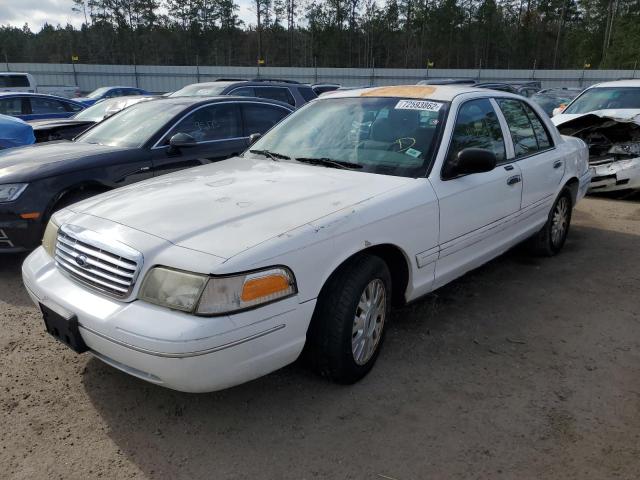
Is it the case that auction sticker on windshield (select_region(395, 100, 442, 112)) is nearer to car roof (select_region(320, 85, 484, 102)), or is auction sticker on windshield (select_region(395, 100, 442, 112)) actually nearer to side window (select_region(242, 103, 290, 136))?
car roof (select_region(320, 85, 484, 102))

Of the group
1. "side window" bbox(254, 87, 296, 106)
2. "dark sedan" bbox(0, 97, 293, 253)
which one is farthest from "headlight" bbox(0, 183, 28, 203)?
"side window" bbox(254, 87, 296, 106)

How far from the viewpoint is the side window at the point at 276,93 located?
Result: 31.5ft

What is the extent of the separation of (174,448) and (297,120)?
2684mm

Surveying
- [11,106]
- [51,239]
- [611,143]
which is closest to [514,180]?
[51,239]

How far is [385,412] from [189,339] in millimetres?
1174

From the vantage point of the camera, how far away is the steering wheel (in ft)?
11.4


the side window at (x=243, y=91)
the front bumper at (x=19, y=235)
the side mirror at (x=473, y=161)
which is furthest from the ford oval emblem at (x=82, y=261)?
the side window at (x=243, y=91)

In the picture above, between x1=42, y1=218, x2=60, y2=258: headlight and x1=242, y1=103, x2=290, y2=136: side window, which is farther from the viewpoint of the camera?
x1=242, y1=103, x2=290, y2=136: side window

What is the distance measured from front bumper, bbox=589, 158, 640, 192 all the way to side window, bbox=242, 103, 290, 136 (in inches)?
187

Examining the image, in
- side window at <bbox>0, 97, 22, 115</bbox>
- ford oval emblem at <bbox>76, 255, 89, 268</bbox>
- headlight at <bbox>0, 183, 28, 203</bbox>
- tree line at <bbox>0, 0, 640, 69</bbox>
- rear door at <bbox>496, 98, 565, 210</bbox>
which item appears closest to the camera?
ford oval emblem at <bbox>76, 255, 89, 268</bbox>

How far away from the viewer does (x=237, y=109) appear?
6.33 meters

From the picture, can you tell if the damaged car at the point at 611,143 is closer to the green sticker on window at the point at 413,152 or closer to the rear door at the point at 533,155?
the rear door at the point at 533,155

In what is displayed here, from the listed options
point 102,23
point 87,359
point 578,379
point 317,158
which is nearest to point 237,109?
point 317,158

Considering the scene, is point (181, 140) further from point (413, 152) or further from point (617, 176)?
point (617, 176)
